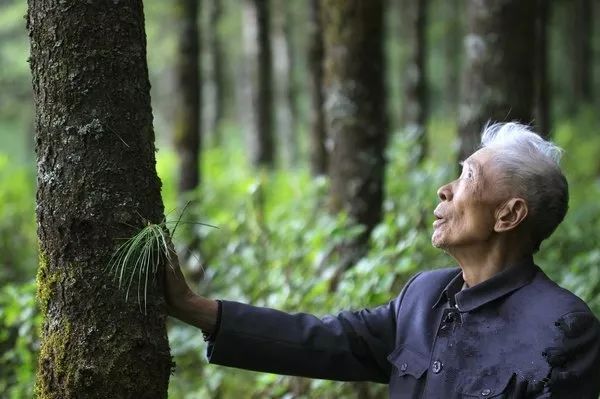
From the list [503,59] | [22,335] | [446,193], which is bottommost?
[446,193]

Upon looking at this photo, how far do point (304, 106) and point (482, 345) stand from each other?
1446 inches

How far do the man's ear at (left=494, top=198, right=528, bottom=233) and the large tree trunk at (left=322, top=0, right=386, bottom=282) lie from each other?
3.77m

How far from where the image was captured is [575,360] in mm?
2406

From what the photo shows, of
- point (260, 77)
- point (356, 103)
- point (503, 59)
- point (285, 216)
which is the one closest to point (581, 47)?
point (260, 77)

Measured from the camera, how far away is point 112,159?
8.16 feet

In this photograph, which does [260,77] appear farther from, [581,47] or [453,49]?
[453,49]

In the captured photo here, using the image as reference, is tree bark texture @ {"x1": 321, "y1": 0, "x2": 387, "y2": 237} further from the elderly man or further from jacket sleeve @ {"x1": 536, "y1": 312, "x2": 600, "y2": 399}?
jacket sleeve @ {"x1": 536, "y1": 312, "x2": 600, "y2": 399}

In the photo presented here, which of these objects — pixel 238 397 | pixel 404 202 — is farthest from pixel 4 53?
pixel 238 397

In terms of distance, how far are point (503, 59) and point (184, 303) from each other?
3.69 meters

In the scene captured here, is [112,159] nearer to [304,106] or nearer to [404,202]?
[404,202]

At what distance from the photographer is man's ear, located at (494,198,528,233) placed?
2.66m

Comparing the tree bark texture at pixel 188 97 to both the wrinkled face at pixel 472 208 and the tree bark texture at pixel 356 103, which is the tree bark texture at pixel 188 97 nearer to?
the tree bark texture at pixel 356 103

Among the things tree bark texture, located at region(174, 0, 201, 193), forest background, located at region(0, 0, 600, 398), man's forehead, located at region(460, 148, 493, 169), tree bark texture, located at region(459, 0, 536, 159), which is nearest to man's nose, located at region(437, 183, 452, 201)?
man's forehead, located at region(460, 148, 493, 169)

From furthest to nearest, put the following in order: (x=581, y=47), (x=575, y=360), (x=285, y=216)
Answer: (x=581, y=47), (x=285, y=216), (x=575, y=360)
